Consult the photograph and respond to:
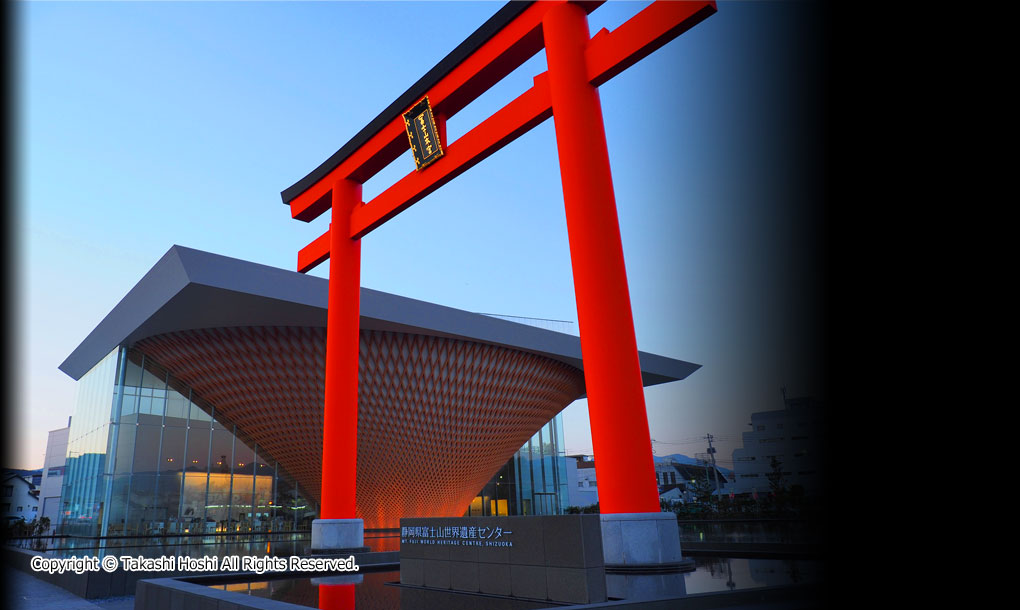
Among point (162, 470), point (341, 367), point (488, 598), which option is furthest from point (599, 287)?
point (162, 470)

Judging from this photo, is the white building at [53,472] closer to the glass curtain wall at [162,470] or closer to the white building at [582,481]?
the glass curtain wall at [162,470]

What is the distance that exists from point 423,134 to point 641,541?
30.3 feet

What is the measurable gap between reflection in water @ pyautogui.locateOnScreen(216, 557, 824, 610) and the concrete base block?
0.57ft

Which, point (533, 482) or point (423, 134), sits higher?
point (423, 134)

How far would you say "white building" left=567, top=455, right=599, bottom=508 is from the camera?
4222 centimetres

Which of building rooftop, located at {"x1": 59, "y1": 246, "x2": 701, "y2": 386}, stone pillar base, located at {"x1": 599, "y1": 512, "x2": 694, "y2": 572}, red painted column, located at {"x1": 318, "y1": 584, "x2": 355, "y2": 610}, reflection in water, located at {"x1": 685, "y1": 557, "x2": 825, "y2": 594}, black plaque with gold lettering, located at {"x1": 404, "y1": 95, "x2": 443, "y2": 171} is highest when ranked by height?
black plaque with gold lettering, located at {"x1": 404, "y1": 95, "x2": 443, "y2": 171}

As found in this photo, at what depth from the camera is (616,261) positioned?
9281mm

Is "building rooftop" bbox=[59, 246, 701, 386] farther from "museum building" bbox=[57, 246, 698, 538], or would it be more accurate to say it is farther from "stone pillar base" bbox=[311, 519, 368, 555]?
"stone pillar base" bbox=[311, 519, 368, 555]

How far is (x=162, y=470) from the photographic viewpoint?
2133 cm

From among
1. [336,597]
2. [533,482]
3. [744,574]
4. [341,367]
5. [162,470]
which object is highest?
[341,367]

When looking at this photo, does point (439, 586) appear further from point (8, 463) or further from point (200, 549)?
point (200, 549)

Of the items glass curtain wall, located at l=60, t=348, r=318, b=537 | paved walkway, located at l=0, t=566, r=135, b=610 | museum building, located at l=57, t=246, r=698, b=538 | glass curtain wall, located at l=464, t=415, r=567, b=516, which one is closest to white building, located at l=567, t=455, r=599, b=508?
glass curtain wall, located at l=464, t=415, r=567, b=516

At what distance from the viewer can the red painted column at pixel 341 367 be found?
14531mm

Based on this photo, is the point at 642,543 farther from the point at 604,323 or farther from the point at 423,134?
the point at 423,134
